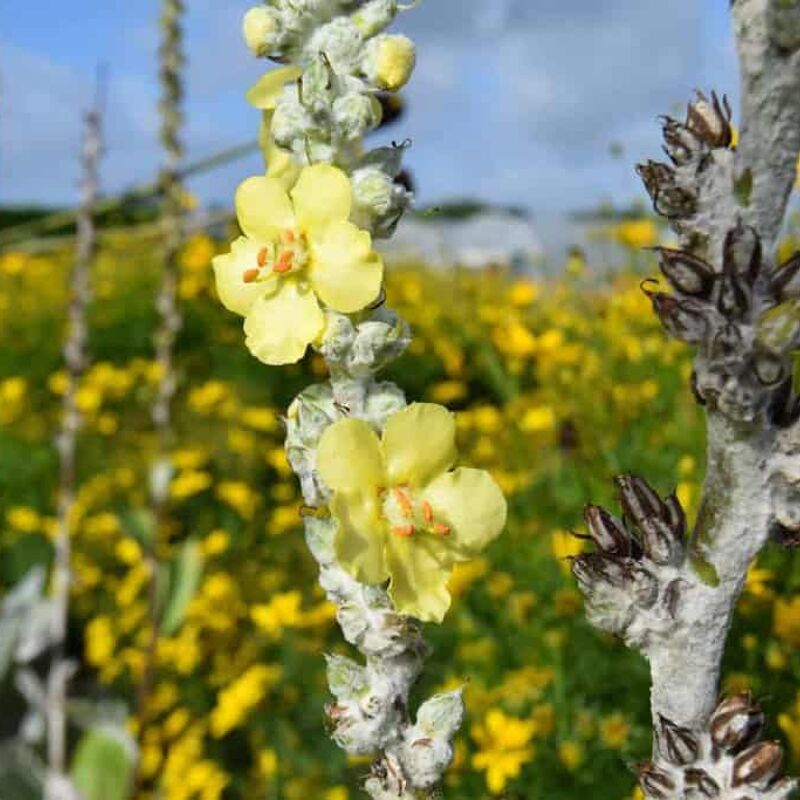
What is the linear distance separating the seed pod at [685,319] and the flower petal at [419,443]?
7.7 inches

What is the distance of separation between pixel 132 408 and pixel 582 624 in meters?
5.79

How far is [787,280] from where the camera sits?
861 mm

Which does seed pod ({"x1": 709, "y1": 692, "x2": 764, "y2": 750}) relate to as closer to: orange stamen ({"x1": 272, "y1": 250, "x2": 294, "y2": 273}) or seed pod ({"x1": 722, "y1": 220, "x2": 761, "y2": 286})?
seed pod ({"x1": 722, "y1": 220, "x2": 761, "y2": 286})

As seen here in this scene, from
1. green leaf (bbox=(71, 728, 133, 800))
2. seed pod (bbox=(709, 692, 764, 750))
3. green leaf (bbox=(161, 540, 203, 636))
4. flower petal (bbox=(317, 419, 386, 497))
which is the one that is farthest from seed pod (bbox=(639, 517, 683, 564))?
green leaf (bbox=(161, 540, 203, 636))

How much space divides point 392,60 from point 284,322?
238 millimetres

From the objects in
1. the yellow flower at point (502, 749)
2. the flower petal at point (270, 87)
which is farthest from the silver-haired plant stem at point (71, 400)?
the flower petal at point (270, 87)

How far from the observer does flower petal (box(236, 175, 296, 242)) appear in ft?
3.51

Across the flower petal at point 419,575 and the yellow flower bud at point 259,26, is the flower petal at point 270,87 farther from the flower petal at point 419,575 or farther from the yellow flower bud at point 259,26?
the flower petal at point 419,575

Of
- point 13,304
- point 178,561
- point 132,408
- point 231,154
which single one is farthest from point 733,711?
point 13,304

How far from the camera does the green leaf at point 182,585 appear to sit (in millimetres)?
3308

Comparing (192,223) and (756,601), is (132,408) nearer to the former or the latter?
(192,223)

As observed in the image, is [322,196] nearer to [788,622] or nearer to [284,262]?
[284,262]

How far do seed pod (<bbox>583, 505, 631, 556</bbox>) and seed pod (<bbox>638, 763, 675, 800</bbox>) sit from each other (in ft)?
0.57

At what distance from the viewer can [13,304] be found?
37.7 ft
